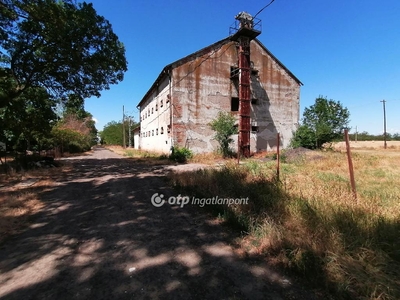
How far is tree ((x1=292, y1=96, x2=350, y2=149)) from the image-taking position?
19312 millimetres

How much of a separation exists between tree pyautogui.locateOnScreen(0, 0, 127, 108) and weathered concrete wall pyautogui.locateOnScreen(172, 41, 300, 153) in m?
5.80

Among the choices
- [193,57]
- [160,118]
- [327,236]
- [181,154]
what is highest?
[193,57]

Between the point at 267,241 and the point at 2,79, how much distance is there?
47.3ft

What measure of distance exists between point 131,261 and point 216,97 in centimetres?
1655

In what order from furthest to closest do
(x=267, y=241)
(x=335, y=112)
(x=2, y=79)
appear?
(x=335, y=112) < (x=2, y=79) < (x=267, y=241)

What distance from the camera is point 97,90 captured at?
13.3 metres

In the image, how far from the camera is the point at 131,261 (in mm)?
3012

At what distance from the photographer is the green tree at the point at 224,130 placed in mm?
16766

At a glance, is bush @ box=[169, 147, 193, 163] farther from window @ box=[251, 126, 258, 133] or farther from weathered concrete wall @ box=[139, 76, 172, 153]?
window @ box=[251, 126, 258, 133]

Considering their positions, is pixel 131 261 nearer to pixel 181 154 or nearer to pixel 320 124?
pixel 181 154

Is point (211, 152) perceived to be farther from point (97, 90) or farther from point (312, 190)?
point (312, 190)

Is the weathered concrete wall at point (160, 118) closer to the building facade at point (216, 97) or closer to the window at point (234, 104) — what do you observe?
the building facade at point (216, 97)

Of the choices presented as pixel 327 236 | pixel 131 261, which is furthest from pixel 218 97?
pixel 131 261

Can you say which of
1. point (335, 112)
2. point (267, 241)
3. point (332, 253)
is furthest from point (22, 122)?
point (335, 112)
